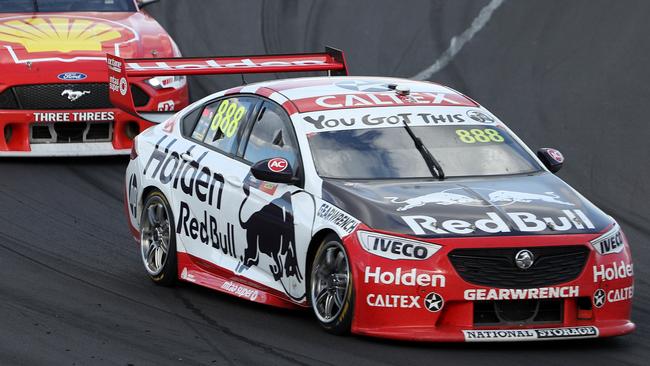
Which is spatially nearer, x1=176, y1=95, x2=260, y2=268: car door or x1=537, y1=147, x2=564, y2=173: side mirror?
x1=537, y1=147, x2=564, y2=173: side mirror

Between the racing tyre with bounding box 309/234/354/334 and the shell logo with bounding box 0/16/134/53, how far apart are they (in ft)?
23.2

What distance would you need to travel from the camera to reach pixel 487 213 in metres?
8.58

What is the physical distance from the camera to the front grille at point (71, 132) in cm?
1512

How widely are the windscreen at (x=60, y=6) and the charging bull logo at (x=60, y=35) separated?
38 cm

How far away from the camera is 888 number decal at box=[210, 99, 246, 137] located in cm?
1027

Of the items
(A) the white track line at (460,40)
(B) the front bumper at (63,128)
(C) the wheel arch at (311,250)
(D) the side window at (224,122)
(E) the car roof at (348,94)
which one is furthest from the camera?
(A) the white track line at (460,40)

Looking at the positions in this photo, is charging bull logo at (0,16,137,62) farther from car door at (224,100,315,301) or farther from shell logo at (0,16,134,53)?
car door at (224,100,315,301)

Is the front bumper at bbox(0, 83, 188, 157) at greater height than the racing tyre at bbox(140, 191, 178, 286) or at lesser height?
lesser

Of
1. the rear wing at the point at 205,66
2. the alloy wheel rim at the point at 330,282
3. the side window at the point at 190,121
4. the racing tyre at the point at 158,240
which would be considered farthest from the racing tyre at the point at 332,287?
the rear wing at the point at 205,66

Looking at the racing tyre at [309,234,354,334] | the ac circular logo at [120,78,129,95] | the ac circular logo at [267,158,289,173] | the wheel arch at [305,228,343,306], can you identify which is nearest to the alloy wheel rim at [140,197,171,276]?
the ac circular logo at [120,78,129,95]

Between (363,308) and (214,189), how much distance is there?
1881 mm

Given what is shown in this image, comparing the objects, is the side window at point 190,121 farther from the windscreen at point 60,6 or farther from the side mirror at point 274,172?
the windscreen at point 60,6

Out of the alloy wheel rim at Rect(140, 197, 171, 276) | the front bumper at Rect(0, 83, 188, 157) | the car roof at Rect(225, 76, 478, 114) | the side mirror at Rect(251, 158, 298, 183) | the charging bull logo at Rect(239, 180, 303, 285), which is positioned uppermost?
the car roof at Rect(225, 76, 478, 114)

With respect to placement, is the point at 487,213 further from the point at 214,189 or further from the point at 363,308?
the point at 214,189
